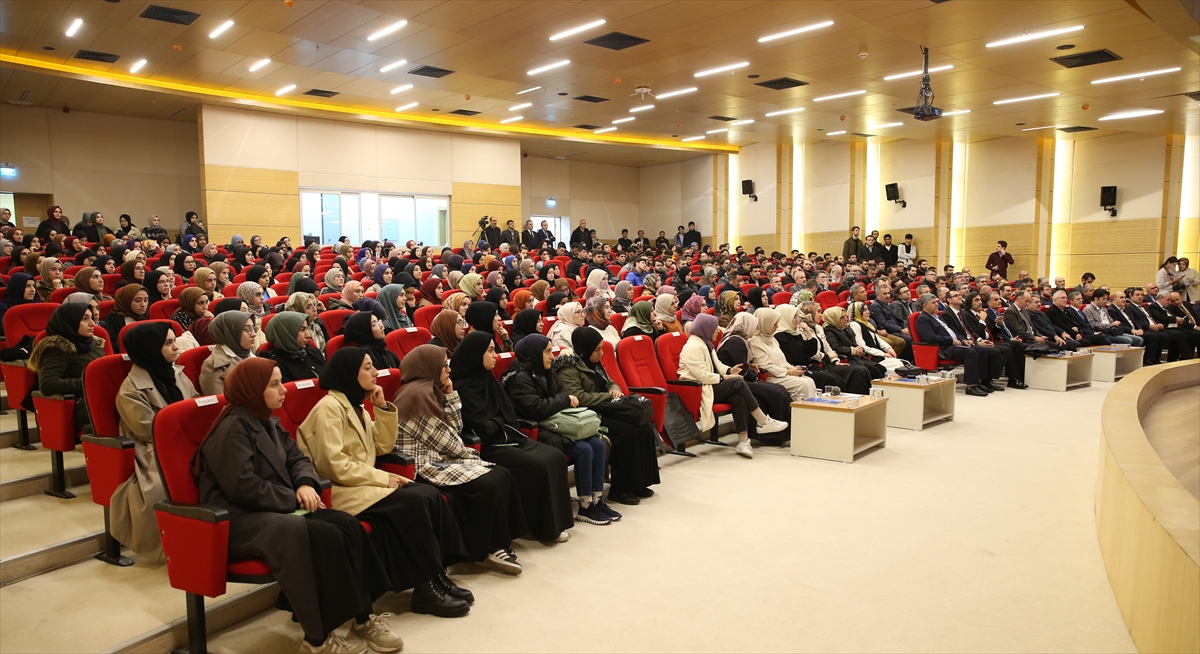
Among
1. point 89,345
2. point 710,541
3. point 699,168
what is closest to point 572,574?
point 710,541

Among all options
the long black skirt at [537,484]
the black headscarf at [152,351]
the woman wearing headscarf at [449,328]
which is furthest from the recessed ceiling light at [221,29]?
the long black skirt at [537,484]

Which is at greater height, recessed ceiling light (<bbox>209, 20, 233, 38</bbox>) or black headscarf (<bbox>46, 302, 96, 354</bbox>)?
recessed ceiling light (<bbox>209, 20, 233, 38</bbox>)

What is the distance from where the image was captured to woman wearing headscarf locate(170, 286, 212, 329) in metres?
5.00

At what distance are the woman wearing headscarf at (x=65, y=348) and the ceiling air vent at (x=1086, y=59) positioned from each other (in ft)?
35.3

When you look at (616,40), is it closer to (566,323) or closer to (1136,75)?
(566,323)

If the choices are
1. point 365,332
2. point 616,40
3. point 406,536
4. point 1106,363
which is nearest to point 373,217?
point 616,40

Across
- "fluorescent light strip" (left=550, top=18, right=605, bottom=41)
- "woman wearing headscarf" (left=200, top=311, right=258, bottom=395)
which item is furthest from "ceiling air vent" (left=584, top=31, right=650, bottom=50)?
"woman wearing headscarf" (left=200, top=311, right=258, bottom=395)

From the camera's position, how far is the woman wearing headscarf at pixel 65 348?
3867mm

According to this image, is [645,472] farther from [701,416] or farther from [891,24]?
[891,24]

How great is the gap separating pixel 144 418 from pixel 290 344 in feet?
2.92

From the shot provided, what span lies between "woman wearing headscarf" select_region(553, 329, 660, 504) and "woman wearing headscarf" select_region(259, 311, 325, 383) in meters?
1.44

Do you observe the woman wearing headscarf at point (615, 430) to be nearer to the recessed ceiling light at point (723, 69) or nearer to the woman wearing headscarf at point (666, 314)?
the woman wearing headscarf at point (666, 314)

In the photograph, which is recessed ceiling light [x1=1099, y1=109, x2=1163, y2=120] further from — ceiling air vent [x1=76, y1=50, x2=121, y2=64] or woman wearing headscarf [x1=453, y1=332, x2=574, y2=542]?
ceiling air vent [x1=76, y1=50, x2=121, y2=64]

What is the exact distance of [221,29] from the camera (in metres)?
9.16
